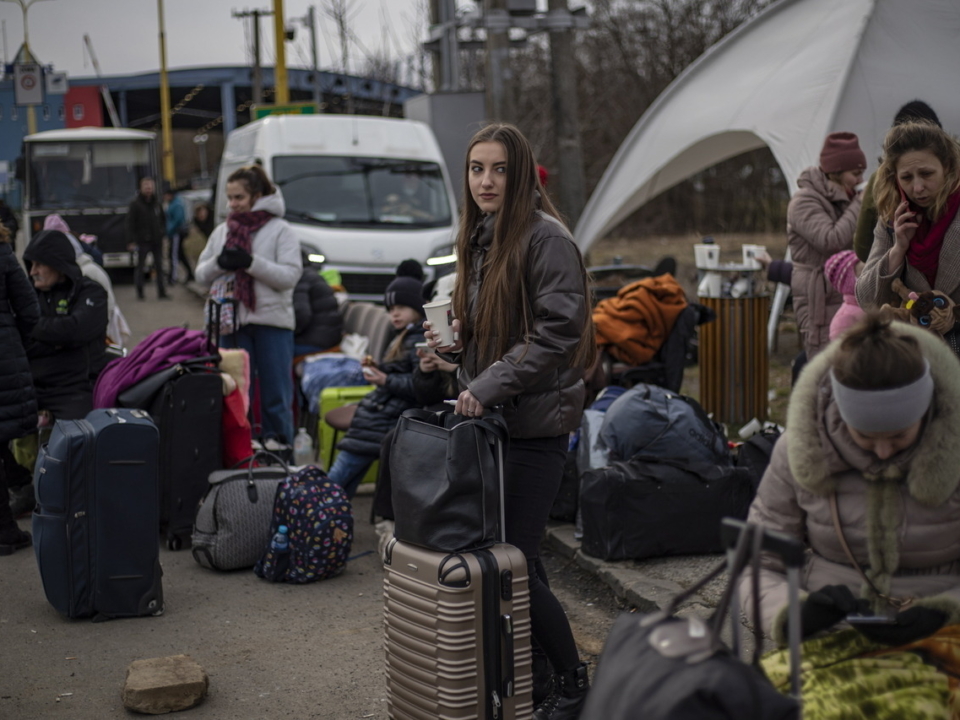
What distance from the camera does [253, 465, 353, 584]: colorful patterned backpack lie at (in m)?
5.58

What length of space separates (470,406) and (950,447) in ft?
4.81

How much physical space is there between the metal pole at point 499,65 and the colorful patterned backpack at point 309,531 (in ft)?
26.0

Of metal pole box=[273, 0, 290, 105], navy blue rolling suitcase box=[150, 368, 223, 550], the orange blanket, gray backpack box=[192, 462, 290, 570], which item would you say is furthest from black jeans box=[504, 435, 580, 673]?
metal pole box=[273, 0, 290, 105]

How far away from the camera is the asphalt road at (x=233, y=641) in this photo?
4.22 m

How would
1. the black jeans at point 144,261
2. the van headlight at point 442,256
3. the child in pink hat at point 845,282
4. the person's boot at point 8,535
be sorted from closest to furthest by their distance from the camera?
the child in pink hat at point 845,282 → the person's boot at point 8,535 → the van headlight at point 442,256 → the black jeans at point 144,261

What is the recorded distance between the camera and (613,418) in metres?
5.83

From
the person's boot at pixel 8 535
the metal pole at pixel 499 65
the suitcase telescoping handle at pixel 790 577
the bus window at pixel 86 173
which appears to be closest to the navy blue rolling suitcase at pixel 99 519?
the person's boot at pixel 8 535

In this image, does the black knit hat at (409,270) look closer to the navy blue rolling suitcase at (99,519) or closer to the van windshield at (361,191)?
the navy blue rolling suitcase at (99,519)

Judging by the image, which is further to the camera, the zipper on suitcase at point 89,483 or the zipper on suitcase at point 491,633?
the zipper on suitcase at point 89,483

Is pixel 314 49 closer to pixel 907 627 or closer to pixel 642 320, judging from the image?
pixel 642 320

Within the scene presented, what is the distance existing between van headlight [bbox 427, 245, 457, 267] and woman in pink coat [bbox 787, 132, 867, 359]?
237 inches

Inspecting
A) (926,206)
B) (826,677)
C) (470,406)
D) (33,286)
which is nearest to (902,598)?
(826,677)

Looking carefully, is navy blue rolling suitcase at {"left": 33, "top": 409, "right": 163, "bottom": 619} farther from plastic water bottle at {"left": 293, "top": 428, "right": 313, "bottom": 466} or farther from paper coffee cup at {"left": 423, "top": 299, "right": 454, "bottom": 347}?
plastic water bottle at {"left": 293, "top": 428, "right": 313, "bottom": 466}

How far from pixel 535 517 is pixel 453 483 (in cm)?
41
